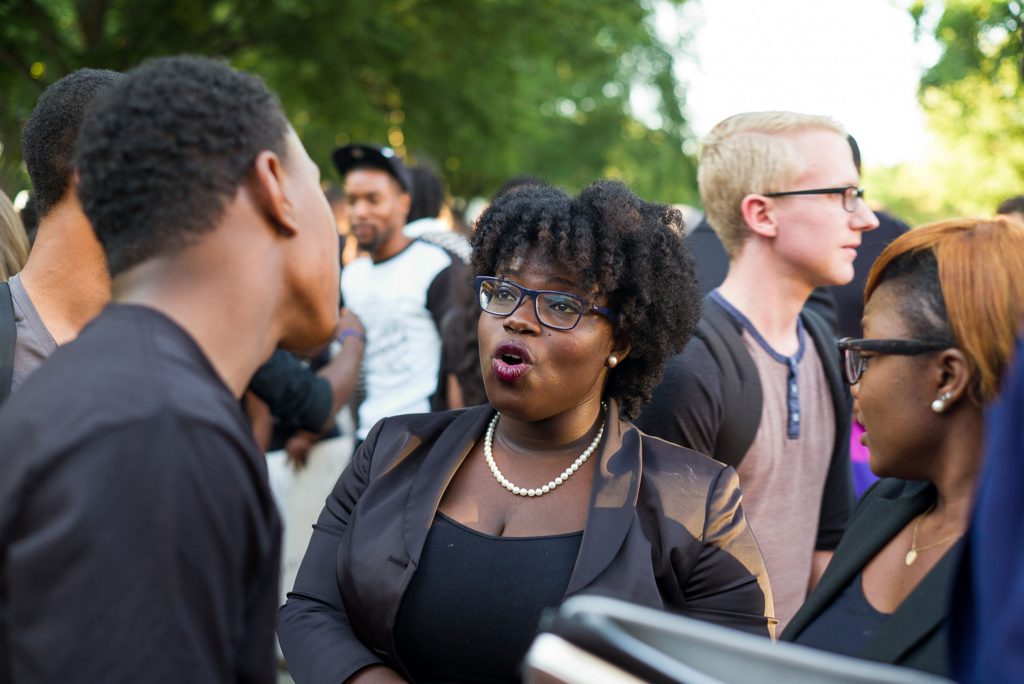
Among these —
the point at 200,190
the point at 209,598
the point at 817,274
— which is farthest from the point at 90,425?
the point at 817,274

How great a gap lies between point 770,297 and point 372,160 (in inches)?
144

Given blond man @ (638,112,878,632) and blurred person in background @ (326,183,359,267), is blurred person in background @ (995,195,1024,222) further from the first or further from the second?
blurred person in background @ (326,183,359,267)

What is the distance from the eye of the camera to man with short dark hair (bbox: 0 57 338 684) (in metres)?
1.62

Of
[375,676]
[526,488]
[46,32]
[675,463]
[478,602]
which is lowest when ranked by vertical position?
[375,676]

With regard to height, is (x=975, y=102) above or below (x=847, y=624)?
above

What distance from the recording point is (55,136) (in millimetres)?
3018

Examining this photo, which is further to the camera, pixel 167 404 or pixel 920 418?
pixel 920 418

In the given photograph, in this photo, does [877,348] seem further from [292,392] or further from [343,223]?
[343,223]

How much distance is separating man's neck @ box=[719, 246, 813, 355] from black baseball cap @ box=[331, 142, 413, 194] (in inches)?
132

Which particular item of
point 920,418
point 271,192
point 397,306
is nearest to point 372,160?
point 397,306

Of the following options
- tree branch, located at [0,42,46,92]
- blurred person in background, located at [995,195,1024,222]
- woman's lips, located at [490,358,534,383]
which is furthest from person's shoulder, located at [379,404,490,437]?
tree branch, located at [0,42,46,92]

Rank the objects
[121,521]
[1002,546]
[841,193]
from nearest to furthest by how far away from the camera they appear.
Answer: [1002,546], [121,521], [841,193]

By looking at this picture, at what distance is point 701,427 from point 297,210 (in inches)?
75.8

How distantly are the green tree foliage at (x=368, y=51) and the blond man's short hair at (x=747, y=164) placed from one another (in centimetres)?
683
